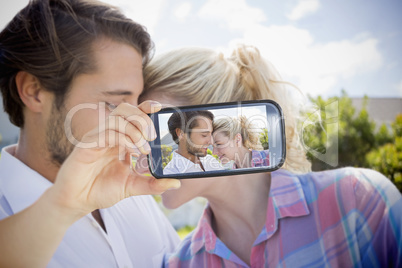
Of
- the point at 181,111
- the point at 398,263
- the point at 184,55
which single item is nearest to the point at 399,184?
the point at 398,263

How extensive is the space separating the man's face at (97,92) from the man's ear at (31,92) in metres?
0.15

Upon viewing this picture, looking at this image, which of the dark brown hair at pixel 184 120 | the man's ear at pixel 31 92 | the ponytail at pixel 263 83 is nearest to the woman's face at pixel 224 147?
the dark brown hair at pixel 184 120

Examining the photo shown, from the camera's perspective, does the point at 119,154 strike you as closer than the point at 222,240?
Yes

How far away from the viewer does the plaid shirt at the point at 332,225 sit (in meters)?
1.57

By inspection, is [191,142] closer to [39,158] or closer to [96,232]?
[96,232]

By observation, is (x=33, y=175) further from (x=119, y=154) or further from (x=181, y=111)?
(x=181, y=111)

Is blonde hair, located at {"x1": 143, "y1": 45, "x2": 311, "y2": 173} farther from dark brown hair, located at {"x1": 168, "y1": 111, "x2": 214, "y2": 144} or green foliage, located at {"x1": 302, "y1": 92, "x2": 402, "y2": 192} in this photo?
green foliage, located at {"x1": 302, "y1": 92, "x2": 402, "y2": 192}

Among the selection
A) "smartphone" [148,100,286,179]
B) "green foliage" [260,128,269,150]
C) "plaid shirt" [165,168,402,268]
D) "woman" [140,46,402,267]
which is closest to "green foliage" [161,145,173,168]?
Result: "smartphone" [148,100,286,179]

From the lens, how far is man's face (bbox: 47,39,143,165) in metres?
2.09

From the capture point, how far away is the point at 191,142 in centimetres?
144

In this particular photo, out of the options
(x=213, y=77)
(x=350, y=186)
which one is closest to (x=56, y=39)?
(x=213, y=77)

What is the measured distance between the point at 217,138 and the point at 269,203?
2.05 ft

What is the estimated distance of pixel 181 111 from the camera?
4.38 feet

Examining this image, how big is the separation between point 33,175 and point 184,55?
129 cm
